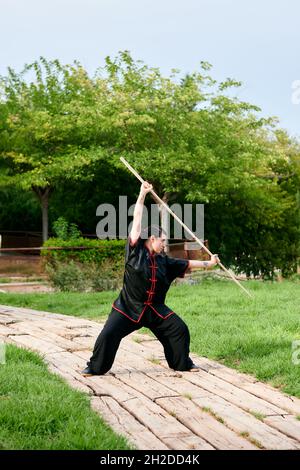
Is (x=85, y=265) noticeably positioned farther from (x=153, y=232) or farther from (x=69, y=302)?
(x=153, y=232)

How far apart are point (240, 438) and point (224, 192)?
23407mm

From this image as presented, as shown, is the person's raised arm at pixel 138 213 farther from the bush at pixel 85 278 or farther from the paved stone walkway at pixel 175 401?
the bush at pixel 85 278

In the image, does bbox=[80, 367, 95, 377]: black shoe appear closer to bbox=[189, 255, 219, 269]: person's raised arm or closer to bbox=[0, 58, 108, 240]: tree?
bbox=[189, 255, 219, 269]: person's raised arm

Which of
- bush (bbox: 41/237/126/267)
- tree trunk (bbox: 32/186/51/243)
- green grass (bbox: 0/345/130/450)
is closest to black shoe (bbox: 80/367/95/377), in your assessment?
green grass (bbox: 0/345/130/450)

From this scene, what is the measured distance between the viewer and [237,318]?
1123 cm

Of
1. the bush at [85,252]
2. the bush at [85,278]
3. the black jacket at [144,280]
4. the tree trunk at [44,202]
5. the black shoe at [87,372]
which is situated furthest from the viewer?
the tree trunk at [44,202]

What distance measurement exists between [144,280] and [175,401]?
4.69 ft

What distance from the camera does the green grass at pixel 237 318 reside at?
825 centimetres

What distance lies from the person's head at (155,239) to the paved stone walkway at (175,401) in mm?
1390

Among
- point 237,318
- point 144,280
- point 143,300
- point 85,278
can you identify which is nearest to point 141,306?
point 143,300

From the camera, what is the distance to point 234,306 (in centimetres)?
1276

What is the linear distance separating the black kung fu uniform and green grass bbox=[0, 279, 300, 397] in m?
1.11

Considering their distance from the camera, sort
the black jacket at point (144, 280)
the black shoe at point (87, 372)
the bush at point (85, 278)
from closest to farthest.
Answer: the black jacket at point (144, 280), the black shoe at point (87, 372), the bush at point (85, 278)

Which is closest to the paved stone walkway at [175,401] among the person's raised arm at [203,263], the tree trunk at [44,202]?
the person's raised arm at [203,263]
